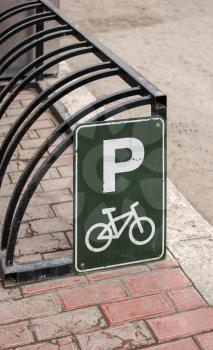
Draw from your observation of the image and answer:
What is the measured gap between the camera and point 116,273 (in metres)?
3.98

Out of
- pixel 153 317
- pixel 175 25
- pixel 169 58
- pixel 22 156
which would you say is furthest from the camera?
pixel 175 25

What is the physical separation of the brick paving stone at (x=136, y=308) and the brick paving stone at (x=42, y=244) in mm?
642

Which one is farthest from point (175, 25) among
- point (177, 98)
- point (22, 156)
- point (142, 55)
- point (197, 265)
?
point (197, 265)

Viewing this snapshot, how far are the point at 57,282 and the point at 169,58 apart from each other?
501 centimetres

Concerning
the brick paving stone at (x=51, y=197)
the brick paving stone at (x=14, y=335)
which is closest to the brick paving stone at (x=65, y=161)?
the brick paving stone at (x=51, y=197)

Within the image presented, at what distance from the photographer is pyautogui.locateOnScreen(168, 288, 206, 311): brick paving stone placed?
3686mm

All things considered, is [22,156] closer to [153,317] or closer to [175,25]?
[153,317]

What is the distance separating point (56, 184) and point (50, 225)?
622mm

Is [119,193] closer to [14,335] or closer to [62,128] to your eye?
[62,128]

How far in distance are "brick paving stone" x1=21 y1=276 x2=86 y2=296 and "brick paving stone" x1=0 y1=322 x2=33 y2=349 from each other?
29cm

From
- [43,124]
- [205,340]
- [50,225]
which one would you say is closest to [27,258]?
[50,225]

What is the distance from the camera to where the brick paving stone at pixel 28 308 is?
3596mm

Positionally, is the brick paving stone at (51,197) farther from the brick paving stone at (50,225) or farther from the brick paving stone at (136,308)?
the brick paving stone at (136,308)

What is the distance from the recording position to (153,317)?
3.60m
